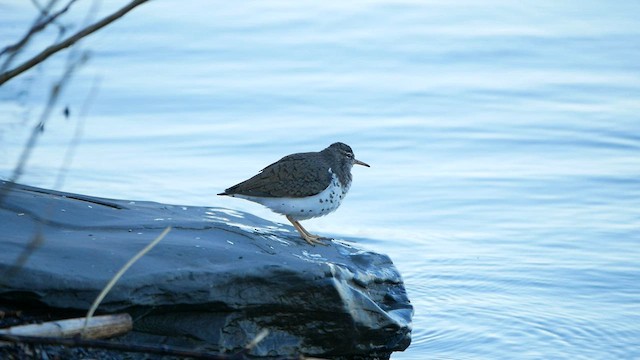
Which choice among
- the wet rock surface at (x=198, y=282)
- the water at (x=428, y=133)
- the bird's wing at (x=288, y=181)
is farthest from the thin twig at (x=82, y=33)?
the water at (x=428, y=133)

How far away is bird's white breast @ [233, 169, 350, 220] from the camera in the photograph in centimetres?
690

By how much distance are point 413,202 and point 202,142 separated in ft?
7.27

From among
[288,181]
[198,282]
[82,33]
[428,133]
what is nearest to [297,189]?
[288,181]

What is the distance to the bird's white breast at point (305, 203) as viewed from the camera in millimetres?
6902

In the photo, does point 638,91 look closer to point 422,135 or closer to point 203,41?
point 422,135

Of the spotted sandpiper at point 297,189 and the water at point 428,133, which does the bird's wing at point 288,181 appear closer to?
the spotted sandpiper at point 297,189

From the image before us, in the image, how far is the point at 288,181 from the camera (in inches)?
273

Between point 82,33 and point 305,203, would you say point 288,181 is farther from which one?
point 82,33

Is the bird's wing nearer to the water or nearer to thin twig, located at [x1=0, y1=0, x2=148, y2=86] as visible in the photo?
the water

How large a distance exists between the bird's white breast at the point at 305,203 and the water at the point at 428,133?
40.0 inches

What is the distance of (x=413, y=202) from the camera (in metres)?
9.48

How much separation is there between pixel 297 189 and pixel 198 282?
150 cm

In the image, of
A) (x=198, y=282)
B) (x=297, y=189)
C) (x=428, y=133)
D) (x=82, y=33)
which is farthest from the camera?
(x=428, y=133)

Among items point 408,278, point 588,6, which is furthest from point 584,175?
point 588,6
